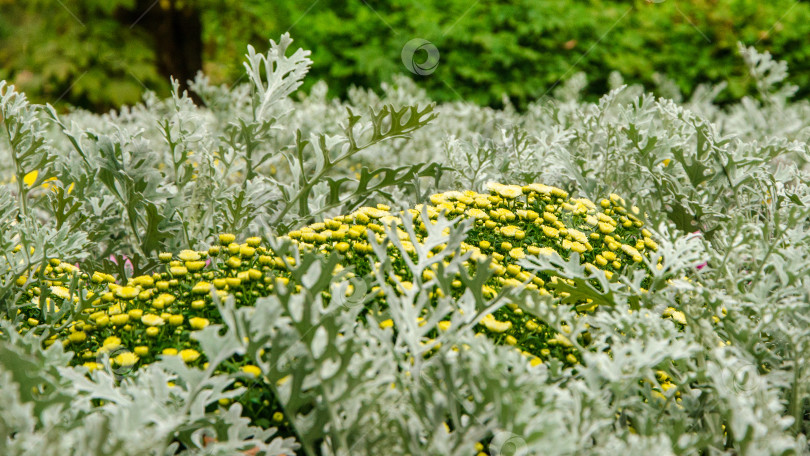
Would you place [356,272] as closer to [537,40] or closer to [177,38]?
[537,40]

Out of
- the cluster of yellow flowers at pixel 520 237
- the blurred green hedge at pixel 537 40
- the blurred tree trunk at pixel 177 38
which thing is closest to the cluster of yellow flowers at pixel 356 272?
the cluster of yellow flowers at pixel 520 237

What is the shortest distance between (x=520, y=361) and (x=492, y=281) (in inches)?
22.9

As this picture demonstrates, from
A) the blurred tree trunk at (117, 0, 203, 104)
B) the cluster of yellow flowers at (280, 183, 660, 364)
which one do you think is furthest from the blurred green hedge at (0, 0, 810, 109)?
the cluster of yellow flowers at (280, 183, 660, 364)

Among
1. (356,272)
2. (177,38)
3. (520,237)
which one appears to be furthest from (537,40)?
(356,272)

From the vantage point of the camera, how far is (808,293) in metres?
1.73

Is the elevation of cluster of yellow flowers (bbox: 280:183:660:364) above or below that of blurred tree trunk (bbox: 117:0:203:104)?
below

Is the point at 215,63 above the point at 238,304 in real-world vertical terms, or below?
above

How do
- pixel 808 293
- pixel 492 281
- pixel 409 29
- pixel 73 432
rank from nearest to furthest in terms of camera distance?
pixel 73 432, pixel 808 293, pixel 492 281, pixel 409 29

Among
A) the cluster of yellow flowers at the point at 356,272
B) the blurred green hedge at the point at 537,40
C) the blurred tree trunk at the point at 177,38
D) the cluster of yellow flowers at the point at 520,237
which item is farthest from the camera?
the blurred tree trunk at the point at 177,38

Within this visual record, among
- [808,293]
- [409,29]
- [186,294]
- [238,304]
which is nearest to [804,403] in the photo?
[808,293]

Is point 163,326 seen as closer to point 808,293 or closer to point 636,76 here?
point 808,293

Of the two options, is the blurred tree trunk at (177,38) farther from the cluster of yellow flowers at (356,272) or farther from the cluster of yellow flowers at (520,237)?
the cluster of yellow flowers at (520,237)

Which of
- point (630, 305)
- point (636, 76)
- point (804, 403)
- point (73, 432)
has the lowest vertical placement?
point (804, 403)

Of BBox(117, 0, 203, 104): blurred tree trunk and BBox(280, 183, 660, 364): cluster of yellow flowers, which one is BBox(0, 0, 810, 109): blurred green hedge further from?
BBox(280, 183, 660, 364): cluster of yellow flowers
